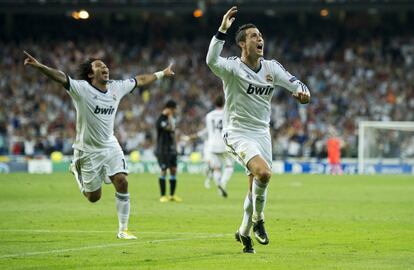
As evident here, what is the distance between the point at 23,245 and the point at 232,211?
8.44 m

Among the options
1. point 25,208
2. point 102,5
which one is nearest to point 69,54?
point 102,5

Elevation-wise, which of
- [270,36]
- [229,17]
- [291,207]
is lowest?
[291,207]

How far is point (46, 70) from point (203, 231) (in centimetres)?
453

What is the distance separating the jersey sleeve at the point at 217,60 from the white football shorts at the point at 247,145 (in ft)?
2.95

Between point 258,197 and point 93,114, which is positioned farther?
point 93,114

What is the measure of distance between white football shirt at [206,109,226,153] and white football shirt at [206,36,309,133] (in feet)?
47.6

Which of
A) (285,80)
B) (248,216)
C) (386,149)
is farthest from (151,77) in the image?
(386,149)

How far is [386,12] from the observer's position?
59.0m

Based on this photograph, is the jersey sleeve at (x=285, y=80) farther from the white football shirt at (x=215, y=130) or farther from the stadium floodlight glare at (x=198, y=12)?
the stadium floodlight glare at (x=198, y=12)

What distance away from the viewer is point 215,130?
28.1 m

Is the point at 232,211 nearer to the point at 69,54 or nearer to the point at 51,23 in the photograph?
the point at 69,54

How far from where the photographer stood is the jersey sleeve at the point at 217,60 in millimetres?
12383

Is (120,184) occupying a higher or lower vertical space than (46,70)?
lower

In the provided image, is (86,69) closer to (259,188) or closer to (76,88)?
(76,88)
